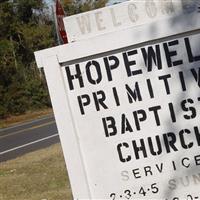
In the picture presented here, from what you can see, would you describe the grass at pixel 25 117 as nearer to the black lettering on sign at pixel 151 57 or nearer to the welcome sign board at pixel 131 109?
the welcome sign board at pixel 131 109

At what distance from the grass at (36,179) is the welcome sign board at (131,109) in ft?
16.2

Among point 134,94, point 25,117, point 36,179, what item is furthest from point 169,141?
point 25,117

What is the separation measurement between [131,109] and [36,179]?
7392 millimetres

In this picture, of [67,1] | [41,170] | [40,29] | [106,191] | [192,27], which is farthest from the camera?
[67,1]

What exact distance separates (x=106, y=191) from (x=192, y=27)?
3.18 feet

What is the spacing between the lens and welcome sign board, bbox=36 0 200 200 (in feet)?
10.6

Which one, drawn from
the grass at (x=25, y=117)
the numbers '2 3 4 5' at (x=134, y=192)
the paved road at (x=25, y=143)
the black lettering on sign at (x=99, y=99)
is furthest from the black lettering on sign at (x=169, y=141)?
the grass at (x=25, y=117)

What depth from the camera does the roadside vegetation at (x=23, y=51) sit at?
127 ft

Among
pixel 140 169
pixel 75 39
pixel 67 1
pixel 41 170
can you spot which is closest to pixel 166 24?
pixel 75 39

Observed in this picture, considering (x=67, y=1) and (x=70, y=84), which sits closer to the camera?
(x=70, y=84)

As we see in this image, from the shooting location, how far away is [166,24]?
3.21 meters

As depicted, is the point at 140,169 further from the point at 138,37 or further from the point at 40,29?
the point at 40,29

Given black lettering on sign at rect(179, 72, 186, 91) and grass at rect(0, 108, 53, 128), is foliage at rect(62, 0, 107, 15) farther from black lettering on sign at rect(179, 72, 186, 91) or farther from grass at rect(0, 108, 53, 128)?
black lettering on sign at rect(179, 72, 186, 91)

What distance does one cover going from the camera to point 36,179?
10492 mm
